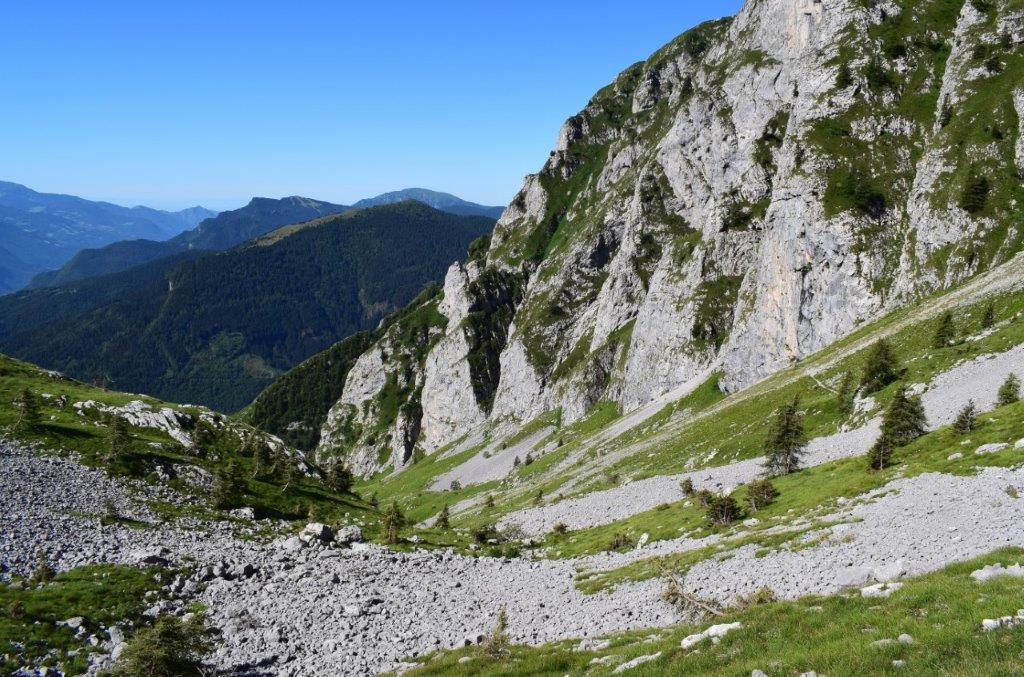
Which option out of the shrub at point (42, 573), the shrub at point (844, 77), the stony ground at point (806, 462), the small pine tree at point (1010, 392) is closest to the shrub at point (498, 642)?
the shrub at point (42, 573)

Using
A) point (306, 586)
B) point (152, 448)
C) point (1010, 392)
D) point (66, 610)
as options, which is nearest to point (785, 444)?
point (1010, 392)

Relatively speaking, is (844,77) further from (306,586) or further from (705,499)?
(306,586)

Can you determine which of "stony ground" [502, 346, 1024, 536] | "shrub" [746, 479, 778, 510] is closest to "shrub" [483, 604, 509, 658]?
"shrub" [746, 479, 778, 510]

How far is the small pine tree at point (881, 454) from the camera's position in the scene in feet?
137

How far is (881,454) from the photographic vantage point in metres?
41.8

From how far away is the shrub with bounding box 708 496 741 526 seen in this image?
4384cm

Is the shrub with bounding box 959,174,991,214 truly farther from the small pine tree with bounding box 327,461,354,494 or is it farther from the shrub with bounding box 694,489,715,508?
the small pine tree with bounding box 327,461,354,494

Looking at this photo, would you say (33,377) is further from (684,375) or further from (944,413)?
(684,375)

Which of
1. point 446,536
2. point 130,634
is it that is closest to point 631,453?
point 446,536

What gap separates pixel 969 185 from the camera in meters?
108

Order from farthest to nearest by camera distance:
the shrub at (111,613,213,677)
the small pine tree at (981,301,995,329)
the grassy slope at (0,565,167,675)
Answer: the small pine tree at (981,301,995,329), the grassy slope at (0,565,167,675), the shrub at (111,613,213,677)

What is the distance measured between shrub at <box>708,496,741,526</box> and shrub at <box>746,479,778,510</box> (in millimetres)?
1390

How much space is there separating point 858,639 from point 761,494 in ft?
105

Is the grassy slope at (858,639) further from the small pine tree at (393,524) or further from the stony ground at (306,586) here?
the small pine tree at (393,524)
